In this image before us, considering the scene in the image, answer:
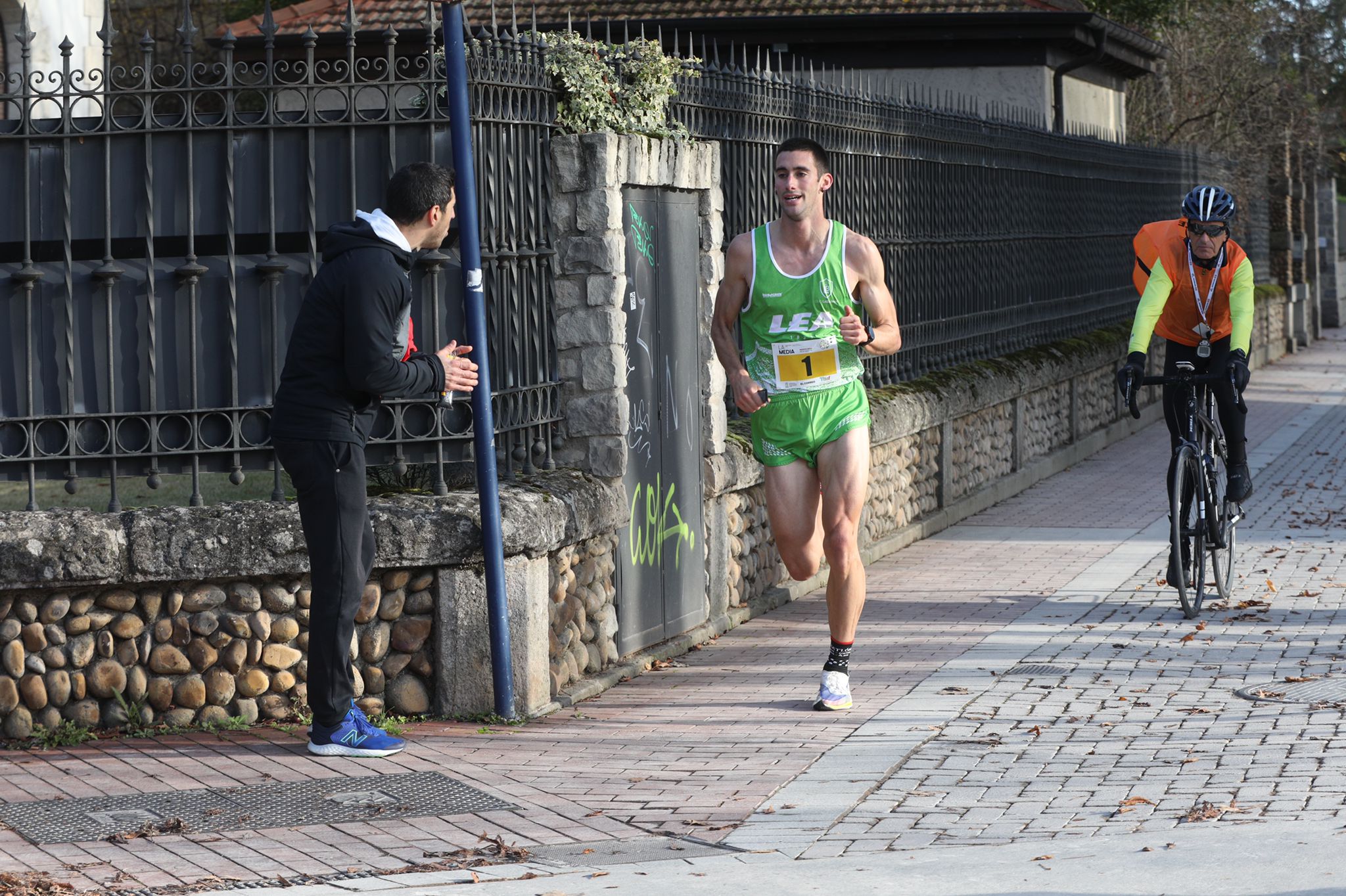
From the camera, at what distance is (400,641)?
6.96 metres

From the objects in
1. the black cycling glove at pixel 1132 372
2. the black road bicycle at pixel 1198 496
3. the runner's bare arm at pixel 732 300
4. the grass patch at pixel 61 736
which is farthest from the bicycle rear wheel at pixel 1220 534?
the grass patch at pixel 61 736

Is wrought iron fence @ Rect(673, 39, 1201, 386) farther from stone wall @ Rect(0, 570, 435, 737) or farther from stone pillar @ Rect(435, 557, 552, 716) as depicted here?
stone wall @ Rect(0, 570, 435, 737)

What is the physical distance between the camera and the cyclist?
29.9ft

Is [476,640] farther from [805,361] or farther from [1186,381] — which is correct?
[1186,381]

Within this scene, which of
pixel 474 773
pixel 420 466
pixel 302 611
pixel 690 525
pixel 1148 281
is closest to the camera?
pixel 474 773

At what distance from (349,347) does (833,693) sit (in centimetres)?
227

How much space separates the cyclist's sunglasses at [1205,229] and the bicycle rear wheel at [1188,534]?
1.02m

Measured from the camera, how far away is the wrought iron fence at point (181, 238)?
22.5ft

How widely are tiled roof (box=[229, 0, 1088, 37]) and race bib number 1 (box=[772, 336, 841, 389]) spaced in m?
15.9

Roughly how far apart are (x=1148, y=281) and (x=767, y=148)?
6.66 feet

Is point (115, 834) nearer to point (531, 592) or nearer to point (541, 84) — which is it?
point (531, 592)

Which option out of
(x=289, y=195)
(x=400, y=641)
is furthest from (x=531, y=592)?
(x=289, y=195)

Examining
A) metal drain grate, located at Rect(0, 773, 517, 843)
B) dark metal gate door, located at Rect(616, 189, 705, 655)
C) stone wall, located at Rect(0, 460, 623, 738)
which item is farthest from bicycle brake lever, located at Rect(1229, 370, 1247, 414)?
metal drain grate, located at Rect(0, 773, 517, 843)

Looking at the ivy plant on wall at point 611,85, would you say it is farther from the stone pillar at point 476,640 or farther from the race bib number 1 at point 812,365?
the stone pillar at point 476,640
